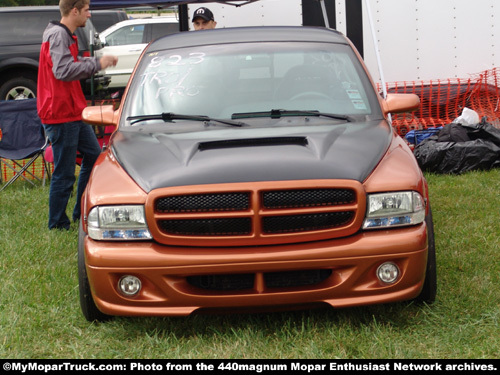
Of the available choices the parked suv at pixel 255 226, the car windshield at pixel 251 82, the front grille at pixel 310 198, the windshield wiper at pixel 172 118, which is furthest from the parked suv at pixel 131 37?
the front grille at pixel 310 198

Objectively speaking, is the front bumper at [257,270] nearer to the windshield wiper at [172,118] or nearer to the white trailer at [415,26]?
the windshield wiper at [172,118]

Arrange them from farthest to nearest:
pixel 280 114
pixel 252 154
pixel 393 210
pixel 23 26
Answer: pixel 23 26, pixel 280 114, pixel 252 154, pixel 393 210

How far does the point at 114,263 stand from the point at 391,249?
4.22ft

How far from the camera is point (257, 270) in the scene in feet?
10.6

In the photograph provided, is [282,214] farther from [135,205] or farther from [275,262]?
[135,205]

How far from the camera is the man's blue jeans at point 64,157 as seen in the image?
5.80m

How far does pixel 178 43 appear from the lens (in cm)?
470

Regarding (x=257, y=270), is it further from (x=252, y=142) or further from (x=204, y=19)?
(x=204, y=19)

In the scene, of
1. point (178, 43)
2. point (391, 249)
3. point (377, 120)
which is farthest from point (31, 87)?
point (391, 249)

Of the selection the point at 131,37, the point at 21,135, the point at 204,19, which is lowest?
the point at 21,135

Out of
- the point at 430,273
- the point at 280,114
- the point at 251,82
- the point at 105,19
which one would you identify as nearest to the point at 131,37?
the point at 105,19

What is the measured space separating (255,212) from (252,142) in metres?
0.51

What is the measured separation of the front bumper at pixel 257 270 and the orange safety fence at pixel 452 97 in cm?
685

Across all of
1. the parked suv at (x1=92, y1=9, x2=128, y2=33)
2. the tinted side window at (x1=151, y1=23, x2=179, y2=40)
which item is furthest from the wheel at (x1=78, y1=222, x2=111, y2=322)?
the parked suv at (x1=92, y1=9, x2=128, y2=33)
